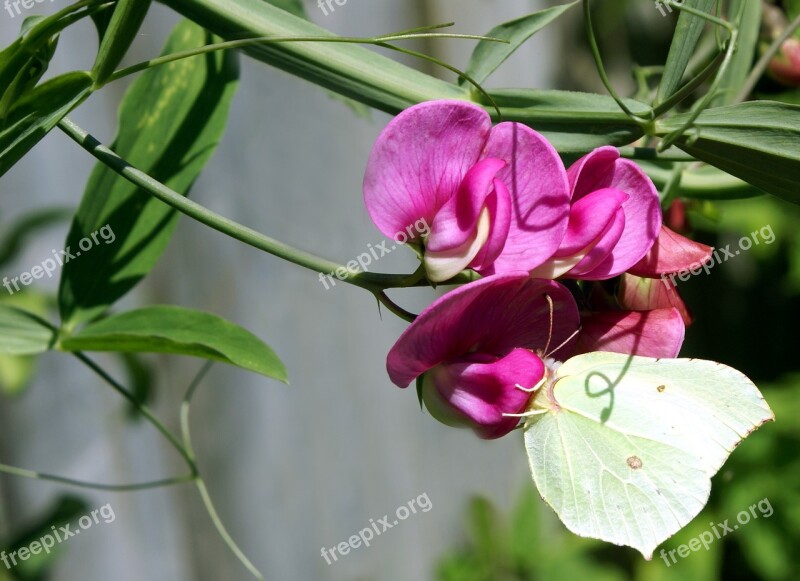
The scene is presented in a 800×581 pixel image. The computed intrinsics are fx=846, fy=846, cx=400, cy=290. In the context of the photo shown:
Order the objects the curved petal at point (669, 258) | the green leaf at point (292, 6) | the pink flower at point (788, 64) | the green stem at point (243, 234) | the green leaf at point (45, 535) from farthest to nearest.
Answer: the green leaf at point (45, 535) < the pink flower at point (788, 64) < the green leaf at point (292, 6) < the curved petal at point (669, 258) < the green stem at point (243, 234)

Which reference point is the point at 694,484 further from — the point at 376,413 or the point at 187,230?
the point at 376,413

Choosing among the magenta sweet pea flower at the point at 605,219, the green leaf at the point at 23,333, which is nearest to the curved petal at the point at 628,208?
the magenta sweet pea flower at the point at 605,219

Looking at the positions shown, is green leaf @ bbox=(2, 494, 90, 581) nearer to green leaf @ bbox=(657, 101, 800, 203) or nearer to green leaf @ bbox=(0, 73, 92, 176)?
green leaf @ bbox=(0, 73, 92, 176)

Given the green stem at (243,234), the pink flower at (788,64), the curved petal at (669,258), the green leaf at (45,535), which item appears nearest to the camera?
the green stem at (243,234)

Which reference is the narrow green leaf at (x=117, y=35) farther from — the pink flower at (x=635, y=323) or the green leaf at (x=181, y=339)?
the pink flower at (x=635, y=323)

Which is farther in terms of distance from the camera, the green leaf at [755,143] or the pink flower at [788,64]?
the pink flower at [788,64]

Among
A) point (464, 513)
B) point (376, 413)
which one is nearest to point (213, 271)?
point (376, 413)

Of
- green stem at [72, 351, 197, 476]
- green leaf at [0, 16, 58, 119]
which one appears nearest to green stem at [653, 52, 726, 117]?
green leaf at [0, 16, 58, 119]
